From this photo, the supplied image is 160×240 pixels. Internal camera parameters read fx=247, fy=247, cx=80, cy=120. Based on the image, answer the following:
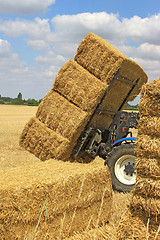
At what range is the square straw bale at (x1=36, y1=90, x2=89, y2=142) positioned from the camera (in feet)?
18.9

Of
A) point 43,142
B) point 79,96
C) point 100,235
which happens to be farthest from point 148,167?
point 43,142

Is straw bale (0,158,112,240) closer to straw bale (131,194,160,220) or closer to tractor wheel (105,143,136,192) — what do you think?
straw bale (131,194,160,220)

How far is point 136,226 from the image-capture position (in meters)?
3.56

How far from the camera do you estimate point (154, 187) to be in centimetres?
333

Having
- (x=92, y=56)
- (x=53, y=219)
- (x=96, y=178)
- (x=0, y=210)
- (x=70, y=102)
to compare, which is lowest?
(x=53, y=219)

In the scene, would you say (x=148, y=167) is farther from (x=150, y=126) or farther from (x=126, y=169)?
(x=126, y=169)

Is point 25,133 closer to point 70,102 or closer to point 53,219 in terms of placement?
point 70,102

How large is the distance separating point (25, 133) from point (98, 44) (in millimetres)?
3007

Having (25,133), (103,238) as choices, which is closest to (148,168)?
(103,238)

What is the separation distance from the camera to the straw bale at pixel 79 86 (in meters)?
5.68

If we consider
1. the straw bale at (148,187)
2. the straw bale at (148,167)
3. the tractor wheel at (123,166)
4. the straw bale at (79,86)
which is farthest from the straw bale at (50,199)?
the straw bale at (79,86)

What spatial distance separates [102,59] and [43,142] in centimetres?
251

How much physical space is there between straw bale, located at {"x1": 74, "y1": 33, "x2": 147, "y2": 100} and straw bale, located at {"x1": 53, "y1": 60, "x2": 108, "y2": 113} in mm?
165

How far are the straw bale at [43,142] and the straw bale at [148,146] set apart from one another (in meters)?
2.57
